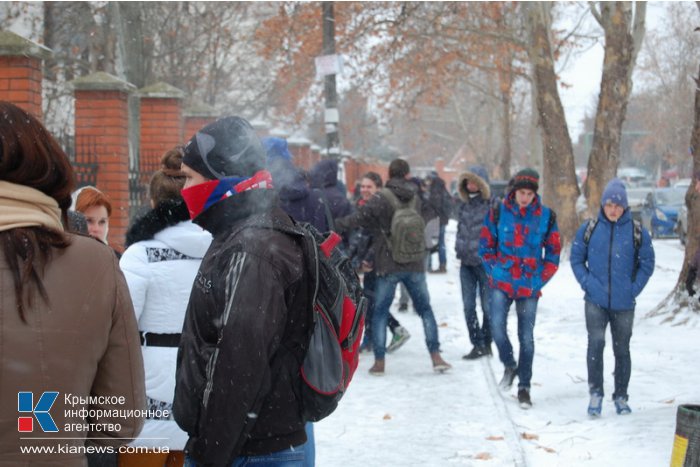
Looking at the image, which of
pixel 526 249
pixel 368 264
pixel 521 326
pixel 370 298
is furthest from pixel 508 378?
pixel 370 298

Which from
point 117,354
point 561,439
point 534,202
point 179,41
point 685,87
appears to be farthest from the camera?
point 685,87

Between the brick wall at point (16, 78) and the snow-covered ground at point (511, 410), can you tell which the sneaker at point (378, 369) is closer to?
the snow-covered ground at point (511, 410)

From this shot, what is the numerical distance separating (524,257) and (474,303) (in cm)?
198

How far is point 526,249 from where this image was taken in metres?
7.68

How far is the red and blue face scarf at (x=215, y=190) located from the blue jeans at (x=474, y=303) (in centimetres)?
676

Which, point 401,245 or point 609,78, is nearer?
point 401,245

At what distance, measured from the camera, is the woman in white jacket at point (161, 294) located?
3699 millimetres

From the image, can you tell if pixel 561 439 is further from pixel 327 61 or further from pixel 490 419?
pixel 327 61

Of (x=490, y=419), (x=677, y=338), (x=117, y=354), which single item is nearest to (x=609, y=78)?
(x=677, y=338)

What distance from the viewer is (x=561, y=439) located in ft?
21.5

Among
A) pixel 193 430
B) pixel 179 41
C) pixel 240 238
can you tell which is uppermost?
pixel 179 41

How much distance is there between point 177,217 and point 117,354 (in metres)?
1.35

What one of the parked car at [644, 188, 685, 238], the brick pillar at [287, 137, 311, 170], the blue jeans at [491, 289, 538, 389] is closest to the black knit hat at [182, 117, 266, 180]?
the blue jeans at [491, 289, 538, 389]

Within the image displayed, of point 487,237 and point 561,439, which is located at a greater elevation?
point 487,237
